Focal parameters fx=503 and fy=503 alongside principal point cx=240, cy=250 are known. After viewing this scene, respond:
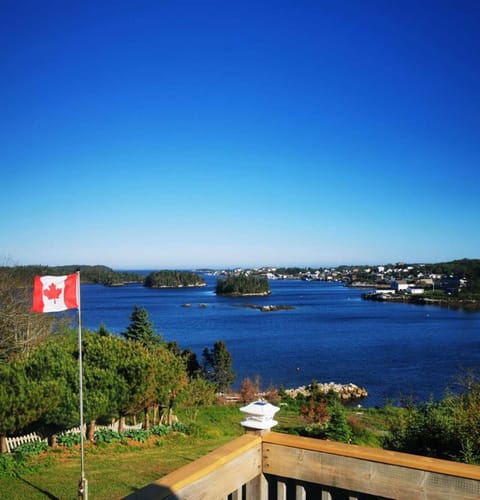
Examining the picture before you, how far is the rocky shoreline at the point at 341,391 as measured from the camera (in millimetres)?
27391

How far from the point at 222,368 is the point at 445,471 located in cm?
2858

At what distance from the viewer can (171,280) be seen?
150 metres

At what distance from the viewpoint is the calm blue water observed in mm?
32219

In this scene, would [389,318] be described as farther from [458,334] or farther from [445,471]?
[445,471]

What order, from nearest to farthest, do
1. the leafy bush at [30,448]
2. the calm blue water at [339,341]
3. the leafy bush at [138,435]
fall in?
the leafy bush at [30,448] → the leafy bush at [138,435] → the calm blue water at [339,341]

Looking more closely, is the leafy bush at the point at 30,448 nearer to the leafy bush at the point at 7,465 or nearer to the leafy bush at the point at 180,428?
the leafy bush at the point at 7,465

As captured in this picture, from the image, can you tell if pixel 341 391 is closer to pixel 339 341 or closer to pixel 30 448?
pixel 339 341

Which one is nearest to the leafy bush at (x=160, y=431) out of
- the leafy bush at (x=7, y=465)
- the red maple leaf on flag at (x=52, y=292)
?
the leafy bush at (x=7, y=465)

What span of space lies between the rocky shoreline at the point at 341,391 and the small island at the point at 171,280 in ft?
398

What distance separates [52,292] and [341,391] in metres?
24.3

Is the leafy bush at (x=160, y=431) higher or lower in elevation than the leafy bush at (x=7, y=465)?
lower

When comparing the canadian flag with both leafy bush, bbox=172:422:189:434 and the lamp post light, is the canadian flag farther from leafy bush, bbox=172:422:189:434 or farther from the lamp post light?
leafy bush, bbox=172:422:189:434

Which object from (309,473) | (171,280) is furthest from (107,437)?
(171,280)

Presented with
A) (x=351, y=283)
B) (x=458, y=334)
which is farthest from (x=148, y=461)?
Result: (x=351, y=283)
